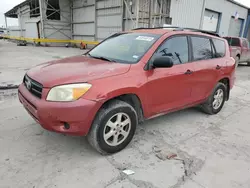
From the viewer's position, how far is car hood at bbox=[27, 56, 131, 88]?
7.93ft

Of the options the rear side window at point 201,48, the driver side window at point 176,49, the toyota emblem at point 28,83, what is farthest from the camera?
the rear side window at point 201,48

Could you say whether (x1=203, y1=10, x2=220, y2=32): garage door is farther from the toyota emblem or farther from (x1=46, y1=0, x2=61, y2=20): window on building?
the toyota emblem

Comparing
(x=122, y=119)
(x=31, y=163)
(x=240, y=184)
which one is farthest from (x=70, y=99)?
(x=240, y=184)

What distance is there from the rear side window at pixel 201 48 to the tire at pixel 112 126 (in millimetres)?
1772

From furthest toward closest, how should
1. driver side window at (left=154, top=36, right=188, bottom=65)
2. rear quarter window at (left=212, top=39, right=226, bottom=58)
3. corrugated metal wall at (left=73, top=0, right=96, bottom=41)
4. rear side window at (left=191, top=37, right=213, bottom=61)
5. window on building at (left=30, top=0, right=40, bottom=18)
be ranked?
window on building at (left=30, top=0, right=40, bottom=18), corrugated metal wall at (left=73, top=0, right=96, bottom=41), rear quarter window at (left=212, top=39, right=226, bottom=58), rear side window at (left=191, top=37, right=213, bottom=61), driver side window at (left=154, top=36, right=188, bottom=65)

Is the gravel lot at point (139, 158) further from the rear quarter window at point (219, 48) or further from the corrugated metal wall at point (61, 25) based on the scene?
the corrugated metal wall at point (61, 25)

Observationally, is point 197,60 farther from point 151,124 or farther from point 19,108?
point 19,108

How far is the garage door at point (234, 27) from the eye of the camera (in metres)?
20.8

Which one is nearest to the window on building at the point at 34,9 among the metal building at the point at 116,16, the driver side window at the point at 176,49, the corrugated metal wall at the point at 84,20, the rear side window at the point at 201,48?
the metal building at the point at 116,16

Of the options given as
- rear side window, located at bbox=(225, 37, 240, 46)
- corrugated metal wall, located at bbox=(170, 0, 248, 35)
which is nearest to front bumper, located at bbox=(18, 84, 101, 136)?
rear side window, located at bbox=(225, 37, 240, 46)

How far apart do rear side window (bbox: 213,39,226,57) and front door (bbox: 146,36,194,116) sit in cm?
107

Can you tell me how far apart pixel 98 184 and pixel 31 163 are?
932 mm

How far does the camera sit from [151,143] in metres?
3.13

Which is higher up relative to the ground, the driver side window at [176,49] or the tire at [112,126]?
the driver side window at [176,49]
